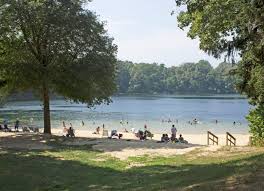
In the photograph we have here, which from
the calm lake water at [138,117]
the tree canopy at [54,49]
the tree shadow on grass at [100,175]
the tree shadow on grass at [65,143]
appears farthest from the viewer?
the calm lake water at [138,117]

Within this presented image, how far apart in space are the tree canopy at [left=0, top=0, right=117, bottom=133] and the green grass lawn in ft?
28.6

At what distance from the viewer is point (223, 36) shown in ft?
79.2

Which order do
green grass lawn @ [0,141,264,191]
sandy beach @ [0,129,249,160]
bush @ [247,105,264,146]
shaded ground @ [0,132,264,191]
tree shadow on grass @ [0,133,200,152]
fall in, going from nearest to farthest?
shaded ground @ [0,132,264,191], green grass lawn @ [0,141,264,191], bush @ [247,105,264,146], sandy beach @ [0,129,249,160], tree shadow on grass @ [0,133,200,152]

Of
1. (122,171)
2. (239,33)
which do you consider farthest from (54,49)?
(122,171)

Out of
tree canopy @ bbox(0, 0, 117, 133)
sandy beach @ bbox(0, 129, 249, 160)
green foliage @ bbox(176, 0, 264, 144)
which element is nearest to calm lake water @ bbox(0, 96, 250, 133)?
tree canopy @ bbox(0, 0, 117, 133)

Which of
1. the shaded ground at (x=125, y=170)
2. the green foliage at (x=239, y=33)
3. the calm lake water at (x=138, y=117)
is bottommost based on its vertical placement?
the calm lake water at (x=138, y=117)

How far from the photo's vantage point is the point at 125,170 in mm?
19062

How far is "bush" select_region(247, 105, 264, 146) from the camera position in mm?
23675

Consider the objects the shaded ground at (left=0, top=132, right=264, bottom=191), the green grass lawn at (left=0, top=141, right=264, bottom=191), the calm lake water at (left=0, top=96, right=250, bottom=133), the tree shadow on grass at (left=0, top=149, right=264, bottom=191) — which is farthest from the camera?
the calm lake water at (left=0, top=96, right=250, bottom=133)

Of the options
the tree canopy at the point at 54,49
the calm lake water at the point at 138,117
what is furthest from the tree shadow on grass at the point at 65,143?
the calm lake water at the point at 138,117

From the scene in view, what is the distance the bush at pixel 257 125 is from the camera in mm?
23675

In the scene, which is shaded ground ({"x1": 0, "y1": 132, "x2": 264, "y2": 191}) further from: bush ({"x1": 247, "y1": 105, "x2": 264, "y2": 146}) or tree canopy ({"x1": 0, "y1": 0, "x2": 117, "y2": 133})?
tree canopy ({"x1": 0, "y1": 0, "x2": 117, "y2": 133})

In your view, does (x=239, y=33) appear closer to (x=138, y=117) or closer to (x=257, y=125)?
(x=257, y=125)

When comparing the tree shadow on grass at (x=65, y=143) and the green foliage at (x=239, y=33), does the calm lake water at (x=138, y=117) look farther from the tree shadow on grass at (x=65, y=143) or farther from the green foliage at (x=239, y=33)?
the green foliage at (x=239, y=33)
